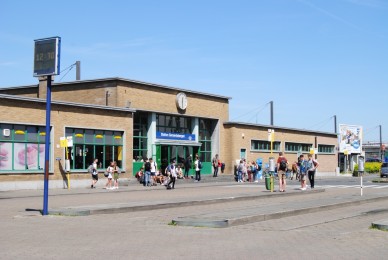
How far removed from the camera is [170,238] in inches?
452

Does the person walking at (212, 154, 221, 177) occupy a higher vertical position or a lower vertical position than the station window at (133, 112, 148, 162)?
lower

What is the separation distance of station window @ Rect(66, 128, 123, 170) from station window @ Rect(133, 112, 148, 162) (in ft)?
10.6

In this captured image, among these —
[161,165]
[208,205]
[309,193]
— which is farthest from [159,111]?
[208,205]

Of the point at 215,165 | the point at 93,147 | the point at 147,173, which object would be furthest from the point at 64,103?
the point at 215,165

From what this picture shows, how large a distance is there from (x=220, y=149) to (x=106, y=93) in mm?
13157

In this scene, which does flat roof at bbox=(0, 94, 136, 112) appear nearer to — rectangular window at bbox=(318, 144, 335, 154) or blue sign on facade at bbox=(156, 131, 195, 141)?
blue sign on facade at bbox=(156, 131, 195, 141)

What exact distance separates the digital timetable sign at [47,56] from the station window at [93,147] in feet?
59.0

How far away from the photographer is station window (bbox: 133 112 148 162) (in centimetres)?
4056

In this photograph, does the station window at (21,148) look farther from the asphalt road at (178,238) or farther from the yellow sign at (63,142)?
the asphalt road at (178,238)

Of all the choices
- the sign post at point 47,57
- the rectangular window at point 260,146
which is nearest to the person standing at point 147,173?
the sign post at point 47,57

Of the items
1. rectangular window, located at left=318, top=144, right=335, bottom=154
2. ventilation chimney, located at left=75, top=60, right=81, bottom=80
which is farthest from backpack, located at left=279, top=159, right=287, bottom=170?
rectangular window, located at left=318, top=144, right=335, bottom=154

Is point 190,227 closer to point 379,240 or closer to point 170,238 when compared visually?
point 170,238

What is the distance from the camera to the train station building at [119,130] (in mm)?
30562

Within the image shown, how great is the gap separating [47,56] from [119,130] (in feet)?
70.9
